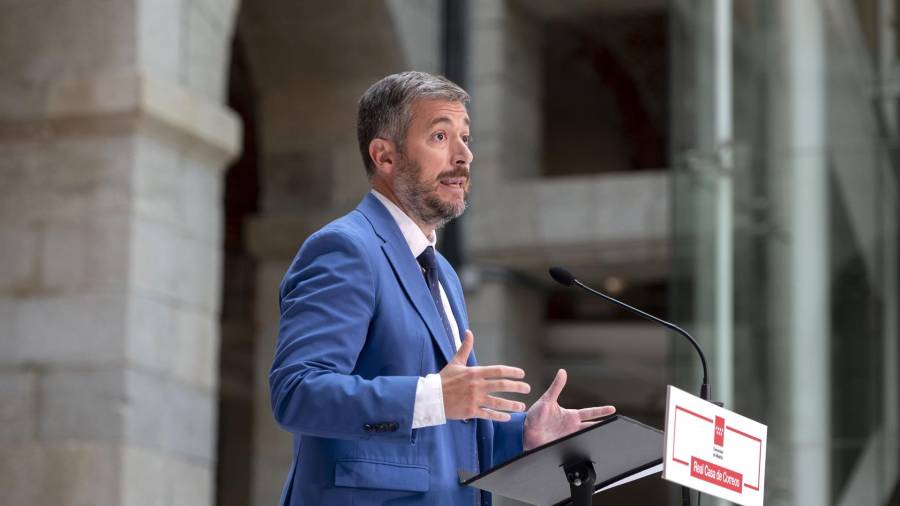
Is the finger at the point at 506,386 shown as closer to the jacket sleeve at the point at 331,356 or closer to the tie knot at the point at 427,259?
the jacket sleeve at the point at 331,356

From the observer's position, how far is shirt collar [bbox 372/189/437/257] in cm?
362

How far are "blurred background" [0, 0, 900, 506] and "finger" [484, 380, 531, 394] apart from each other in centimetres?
416

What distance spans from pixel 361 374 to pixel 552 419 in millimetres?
503

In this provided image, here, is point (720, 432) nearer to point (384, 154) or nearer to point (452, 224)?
point (384, 154)

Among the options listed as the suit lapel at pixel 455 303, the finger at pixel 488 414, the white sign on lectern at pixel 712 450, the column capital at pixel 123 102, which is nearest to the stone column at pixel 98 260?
the column capital at pixel 123 102

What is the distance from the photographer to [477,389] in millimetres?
3088

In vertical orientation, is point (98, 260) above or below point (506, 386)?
above

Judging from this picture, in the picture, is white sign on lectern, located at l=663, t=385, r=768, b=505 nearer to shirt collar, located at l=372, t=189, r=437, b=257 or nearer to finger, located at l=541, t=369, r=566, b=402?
finger, located at l=541, t=369, r=566, b=402

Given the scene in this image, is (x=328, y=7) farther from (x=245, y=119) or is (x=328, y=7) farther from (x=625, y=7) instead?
(x=245, y=119)

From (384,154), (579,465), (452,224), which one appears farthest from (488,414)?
(452,224)

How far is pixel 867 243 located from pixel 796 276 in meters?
0.41

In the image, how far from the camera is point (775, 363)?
28.9 ft

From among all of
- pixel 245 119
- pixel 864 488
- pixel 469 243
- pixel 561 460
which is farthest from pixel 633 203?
pixel 561 460

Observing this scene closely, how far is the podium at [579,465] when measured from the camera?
317 cm
